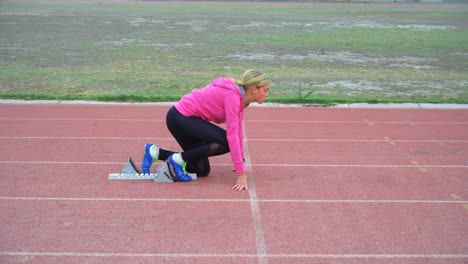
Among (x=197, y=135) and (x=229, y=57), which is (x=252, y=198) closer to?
(x=197, y=135)

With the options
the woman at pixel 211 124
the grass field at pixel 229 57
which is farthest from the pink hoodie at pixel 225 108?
the grass field at pixel 229 57

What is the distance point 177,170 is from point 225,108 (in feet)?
2.75

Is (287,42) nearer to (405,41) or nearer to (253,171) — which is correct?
(405,41)

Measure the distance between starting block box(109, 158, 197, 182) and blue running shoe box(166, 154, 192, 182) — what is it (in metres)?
0.03

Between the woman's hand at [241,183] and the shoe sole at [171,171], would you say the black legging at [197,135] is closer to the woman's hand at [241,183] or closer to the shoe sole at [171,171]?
the shoe sole at [171,171]

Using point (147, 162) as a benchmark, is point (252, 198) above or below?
below

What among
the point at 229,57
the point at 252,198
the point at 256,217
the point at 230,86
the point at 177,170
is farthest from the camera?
the point at 229,57

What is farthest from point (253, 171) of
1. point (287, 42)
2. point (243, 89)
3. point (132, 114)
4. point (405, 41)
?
point (405, 41)

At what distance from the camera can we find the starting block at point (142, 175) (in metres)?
6.38

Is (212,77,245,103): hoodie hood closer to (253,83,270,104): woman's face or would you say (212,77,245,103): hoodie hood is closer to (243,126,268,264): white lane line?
(253,83,270,104): woman's face

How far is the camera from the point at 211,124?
633 centimetres

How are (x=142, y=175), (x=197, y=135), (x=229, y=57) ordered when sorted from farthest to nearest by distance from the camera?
(x=229, y=57) → (x=142, y=175) → (x=197, y=135)

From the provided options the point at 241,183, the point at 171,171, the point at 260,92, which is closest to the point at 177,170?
the point at 171,171

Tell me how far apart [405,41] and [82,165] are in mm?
17701
